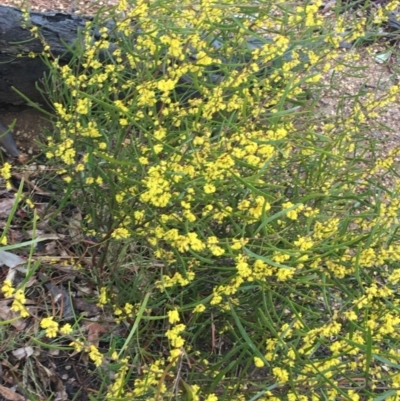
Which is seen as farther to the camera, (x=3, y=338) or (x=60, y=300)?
(x=60, y=300)

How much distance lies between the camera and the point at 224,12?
176 cm

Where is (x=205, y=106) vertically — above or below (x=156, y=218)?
above

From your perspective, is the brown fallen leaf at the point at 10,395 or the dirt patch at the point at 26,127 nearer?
the brown fallen leaf at the point at 10,395

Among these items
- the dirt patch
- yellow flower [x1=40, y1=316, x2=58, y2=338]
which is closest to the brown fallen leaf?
yellow flower [x1=40, y1=316, x2=58, y2=338]

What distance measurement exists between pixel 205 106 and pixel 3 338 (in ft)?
3.48

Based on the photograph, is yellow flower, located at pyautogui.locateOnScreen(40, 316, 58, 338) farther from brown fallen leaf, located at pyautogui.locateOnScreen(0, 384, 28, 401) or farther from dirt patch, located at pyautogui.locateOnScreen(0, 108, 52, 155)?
dirt patch, located at pyautogui.locateOnScreen(0, 108, 52, 155)

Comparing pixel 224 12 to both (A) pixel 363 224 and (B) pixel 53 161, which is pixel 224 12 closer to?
(A) pixel 363 224

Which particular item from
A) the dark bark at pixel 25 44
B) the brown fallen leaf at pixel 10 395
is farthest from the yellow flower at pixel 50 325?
the dark bark at pixel 25 44

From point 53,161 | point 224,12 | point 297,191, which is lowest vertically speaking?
point 53,161

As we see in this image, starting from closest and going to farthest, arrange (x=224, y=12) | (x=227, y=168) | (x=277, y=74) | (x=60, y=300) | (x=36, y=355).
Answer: (x=227, y=168) → (x=224, y=12) → (x=277, y=74) → (x=36, y=355) → (x=60, y=300)

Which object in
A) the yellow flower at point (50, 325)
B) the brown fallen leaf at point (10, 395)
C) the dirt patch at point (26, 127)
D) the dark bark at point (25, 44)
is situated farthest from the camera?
the dirt patch at point (26, 127)

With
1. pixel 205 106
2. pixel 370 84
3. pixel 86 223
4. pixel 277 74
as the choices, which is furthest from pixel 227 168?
pixel 370 84

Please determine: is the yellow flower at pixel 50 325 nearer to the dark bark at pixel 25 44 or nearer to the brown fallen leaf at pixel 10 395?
the brown fallen leaf at pixel 10 395

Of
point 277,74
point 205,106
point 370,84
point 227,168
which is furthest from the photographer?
point 370,84
